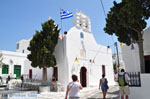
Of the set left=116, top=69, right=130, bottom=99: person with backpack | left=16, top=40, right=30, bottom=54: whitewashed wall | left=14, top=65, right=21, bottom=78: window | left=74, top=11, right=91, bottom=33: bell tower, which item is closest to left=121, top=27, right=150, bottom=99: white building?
left=116, top=69, right=130, bottom=99: person with backpack

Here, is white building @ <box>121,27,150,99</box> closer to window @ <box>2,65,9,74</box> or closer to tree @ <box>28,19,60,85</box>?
tree @ <box>28,19,60,85</box>

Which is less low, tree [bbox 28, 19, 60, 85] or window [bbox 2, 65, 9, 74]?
tree [bbox 28, 19, 60, 85]

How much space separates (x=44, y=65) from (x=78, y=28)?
6387 millimetres

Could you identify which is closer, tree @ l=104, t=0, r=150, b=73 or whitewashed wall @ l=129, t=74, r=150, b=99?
tree @ l=104, t=0, r=150, b=73

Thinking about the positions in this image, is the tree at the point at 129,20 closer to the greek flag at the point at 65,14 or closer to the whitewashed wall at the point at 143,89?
the whitewashed wall at the point at 143,89

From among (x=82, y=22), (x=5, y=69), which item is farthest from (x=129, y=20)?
(x=5, y=69)

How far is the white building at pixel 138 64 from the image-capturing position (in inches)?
330

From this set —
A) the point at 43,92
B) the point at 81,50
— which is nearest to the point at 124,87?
the point at 43,92

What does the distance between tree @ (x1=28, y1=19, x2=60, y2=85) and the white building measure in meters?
6.82

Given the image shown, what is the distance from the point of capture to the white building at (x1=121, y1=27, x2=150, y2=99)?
27.5ft

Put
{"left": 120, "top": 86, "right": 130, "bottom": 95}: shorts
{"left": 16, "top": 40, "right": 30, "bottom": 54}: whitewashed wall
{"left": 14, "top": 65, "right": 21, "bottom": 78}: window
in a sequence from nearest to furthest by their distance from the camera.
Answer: {"left": 120, "top": 86, "right": 130, "bottom": 95}: shorts → {"left": 14, "top": 65, "right": 21, "bottom": 78}: window → {"left": 16, "top": 40, "right": 30, "bottom": 54}: whitewashed wall

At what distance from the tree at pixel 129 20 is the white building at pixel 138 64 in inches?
37.2

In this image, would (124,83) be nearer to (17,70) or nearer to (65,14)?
(65,14)

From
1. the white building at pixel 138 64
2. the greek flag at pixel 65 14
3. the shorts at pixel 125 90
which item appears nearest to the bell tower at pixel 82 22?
the greek flag at pixel 65 14
